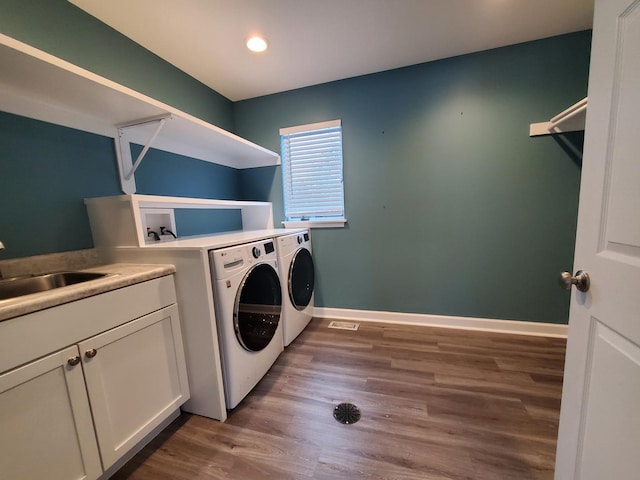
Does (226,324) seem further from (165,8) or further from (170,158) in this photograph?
(165,8)

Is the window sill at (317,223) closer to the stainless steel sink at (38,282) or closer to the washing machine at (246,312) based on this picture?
the washing machine at (246,312)

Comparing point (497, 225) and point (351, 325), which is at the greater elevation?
point (497, 225)

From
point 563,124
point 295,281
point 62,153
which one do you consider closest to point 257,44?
point 62,153

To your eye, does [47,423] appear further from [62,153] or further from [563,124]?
[563,124]

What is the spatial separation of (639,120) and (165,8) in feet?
7.01

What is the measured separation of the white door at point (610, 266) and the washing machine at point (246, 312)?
140 centimetres

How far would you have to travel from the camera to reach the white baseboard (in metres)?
2.04

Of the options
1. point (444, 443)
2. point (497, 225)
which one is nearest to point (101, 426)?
point (444, 443)

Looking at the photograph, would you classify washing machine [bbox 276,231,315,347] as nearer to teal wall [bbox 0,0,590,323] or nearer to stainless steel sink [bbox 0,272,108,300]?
teal wall [bbox 0,0,590,323]

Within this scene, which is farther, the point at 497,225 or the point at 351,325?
the point at 351,325

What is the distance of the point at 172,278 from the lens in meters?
1.26

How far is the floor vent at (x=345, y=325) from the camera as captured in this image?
7.68ft

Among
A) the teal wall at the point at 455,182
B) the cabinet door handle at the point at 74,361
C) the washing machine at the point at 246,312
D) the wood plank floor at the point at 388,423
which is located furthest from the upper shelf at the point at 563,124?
the cabinet door handle at the point at 74,361

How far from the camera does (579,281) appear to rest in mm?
714
